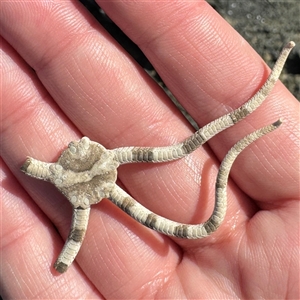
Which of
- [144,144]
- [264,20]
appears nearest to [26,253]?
[144,144]

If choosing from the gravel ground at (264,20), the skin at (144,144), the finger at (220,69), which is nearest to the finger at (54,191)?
the skin at (144,144)

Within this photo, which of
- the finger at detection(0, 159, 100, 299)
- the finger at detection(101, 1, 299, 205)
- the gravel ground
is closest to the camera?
the finger at detection(101, 1, 299, 205)

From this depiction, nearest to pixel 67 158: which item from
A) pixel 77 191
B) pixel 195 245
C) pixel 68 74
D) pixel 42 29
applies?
pixel 77 191

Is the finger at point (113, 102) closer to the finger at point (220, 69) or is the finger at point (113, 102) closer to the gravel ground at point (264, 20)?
the finger at point (220, 69)

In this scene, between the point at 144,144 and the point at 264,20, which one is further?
the point at 264,20

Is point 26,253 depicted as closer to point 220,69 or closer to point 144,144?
point 144,144

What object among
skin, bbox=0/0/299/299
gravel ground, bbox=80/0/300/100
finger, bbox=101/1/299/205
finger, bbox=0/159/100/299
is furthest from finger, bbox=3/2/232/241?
gravel ground, bbox=80/0/300/100

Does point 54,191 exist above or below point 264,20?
above

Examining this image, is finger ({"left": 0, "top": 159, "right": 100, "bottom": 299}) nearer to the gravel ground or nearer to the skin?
the skin

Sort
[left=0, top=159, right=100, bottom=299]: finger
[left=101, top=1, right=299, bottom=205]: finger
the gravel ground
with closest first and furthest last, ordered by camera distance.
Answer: [left=101, top=1, right=299, bottom=205]: finger < [left=0, top=159, right=100, bottom=299]: finger < the gravel ground
